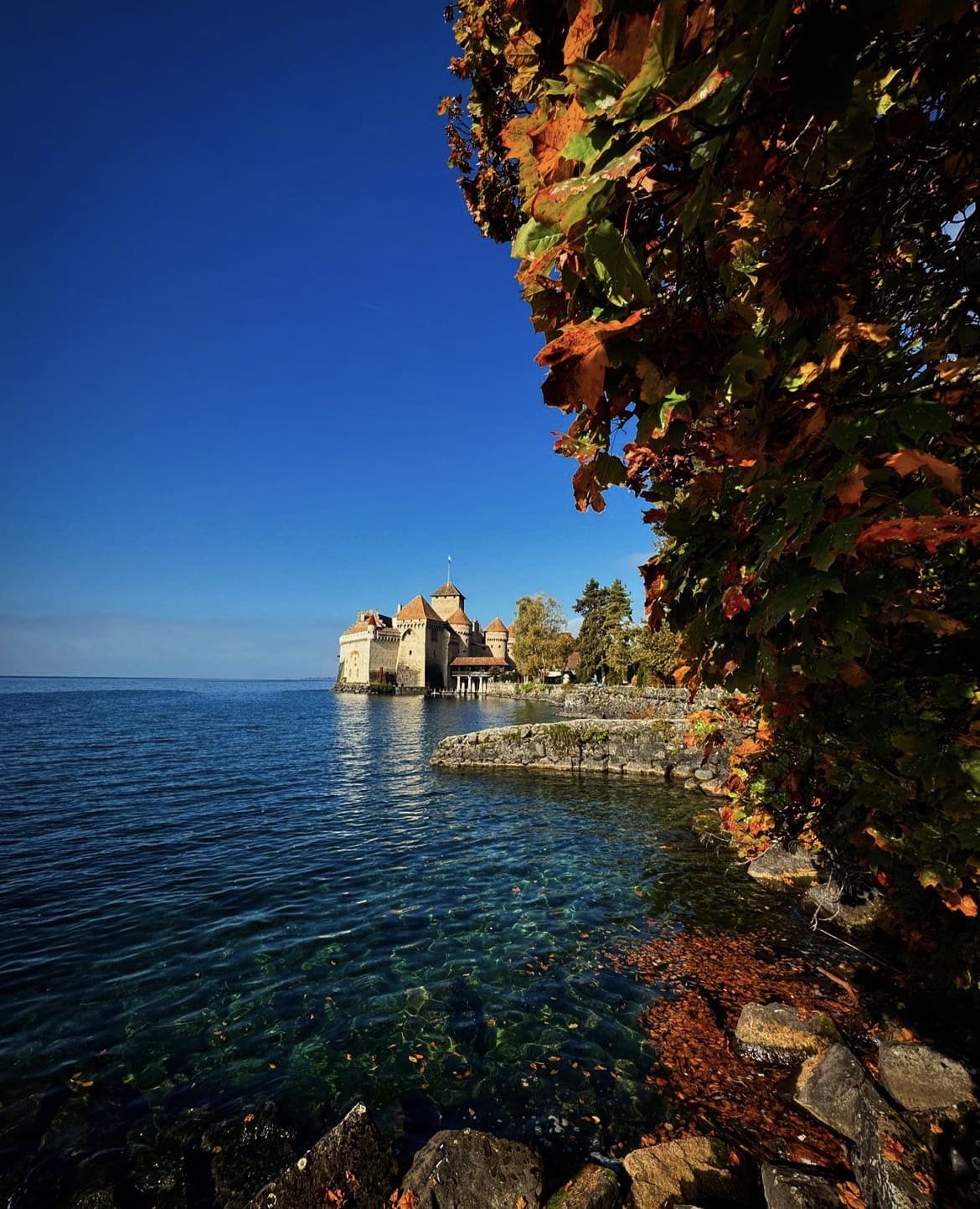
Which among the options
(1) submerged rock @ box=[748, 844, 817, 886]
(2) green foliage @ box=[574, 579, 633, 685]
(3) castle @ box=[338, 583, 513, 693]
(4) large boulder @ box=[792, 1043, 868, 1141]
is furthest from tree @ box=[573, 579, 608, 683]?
(4) large boulder @ box=[792, 1043, 868, 1141]

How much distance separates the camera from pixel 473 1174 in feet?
13.9

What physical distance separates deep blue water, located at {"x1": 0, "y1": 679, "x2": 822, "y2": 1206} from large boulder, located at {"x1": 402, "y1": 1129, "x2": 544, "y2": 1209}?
63 cm

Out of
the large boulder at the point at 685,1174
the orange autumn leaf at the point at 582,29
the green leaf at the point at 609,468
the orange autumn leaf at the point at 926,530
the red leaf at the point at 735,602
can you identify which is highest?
the orange autumn leaf at the point at 582,29

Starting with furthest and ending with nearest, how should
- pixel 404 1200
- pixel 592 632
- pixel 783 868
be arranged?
pixel 592 632, pixel 783 868, pixel 404 1200

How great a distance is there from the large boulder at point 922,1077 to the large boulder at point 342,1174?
428 centimetres

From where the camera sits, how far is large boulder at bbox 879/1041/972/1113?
4.48 meters

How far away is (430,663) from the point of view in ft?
311

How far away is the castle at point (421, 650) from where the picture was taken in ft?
304

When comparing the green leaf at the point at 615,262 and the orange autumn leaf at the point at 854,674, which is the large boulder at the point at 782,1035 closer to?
the orange autumn leaf at the point at 854,674

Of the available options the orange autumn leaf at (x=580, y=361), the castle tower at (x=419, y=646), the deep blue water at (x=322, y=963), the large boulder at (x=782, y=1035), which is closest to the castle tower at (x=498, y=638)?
the castle tower at (x=419, y=646)

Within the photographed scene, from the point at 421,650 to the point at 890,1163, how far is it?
88815 mm

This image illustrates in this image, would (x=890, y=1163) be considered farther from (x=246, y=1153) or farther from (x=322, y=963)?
(x=322, y=963)

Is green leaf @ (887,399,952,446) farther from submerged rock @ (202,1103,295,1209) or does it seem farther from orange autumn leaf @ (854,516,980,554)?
submerged rock @ (202,1103,295,1209)

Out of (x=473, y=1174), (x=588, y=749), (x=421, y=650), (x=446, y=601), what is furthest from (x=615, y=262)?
(x=446, y=601)
